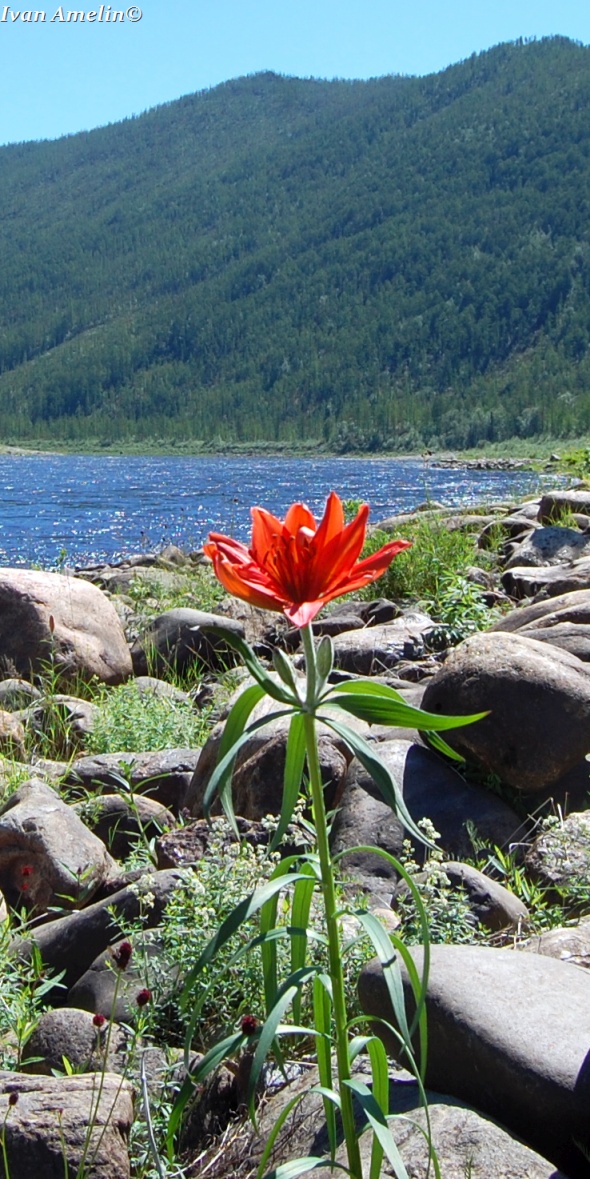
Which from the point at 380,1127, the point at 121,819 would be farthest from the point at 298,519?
the point at 121,819

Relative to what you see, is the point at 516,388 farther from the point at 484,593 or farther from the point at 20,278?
the point at 20,278

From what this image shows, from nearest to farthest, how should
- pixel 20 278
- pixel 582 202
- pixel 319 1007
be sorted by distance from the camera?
pixel 319 1007 → pixel 582 202 → pixel 20 278

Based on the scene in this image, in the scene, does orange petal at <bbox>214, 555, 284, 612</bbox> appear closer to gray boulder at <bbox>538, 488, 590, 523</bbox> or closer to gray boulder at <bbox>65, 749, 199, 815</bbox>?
gray boulder at <bbox>65, 749, 199, 815</bbox>

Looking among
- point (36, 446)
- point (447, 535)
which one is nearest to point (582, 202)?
point (36, 446)

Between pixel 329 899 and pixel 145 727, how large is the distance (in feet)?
12.2

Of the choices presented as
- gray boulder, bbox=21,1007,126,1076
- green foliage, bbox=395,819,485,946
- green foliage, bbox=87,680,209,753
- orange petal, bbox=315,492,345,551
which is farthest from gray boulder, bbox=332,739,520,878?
orange petal, bbox=315,492,345,551

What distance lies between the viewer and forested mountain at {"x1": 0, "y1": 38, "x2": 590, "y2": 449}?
4222 inches

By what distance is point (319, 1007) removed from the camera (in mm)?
1483

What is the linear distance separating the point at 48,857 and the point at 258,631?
3.79m

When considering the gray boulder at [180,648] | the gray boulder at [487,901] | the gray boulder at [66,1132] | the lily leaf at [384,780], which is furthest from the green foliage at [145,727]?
the lily leaf at [384,780]

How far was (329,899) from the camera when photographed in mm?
1366

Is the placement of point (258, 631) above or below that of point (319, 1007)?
below

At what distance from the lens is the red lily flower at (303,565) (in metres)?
1.29

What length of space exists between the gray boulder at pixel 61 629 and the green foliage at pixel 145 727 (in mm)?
1002
